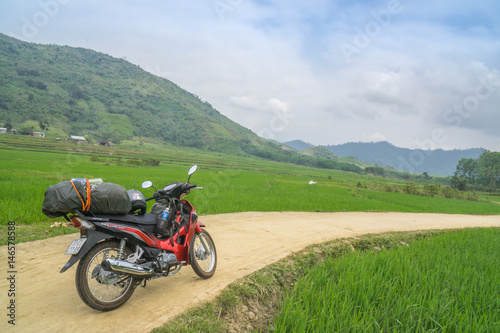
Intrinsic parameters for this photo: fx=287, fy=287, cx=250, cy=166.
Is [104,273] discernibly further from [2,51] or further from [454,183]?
[2,51]

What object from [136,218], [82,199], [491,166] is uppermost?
[491,166]

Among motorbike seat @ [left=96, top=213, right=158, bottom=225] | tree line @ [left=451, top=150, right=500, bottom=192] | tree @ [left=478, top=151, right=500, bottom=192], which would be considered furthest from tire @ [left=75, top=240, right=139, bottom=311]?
tree @ [left=478, top=151, right=500, bottom=192]

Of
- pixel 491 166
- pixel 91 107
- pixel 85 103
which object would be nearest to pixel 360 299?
pixel 491 166

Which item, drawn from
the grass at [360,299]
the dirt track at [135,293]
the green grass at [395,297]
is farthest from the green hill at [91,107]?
the green grass at [395,297]

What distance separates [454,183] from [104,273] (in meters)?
66.8

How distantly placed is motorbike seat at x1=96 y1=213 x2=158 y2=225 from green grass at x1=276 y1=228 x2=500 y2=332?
188 cm

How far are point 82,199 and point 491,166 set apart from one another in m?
89.3

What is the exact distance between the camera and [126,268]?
301cm

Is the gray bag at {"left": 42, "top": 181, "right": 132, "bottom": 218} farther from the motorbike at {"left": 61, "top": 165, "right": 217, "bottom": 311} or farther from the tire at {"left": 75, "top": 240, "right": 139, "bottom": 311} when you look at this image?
the tire at {"left": 75, "top": 240, "right": 139, "bottom": 311}

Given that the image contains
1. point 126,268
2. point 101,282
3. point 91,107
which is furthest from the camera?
point 91,107

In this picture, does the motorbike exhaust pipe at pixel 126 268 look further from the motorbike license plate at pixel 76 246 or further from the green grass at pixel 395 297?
the green grass at pixel 395 297

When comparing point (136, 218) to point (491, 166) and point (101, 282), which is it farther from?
point (491, 166)

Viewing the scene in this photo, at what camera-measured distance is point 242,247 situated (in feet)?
18.9

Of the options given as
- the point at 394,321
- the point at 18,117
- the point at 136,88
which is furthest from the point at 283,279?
the point at 136,88
